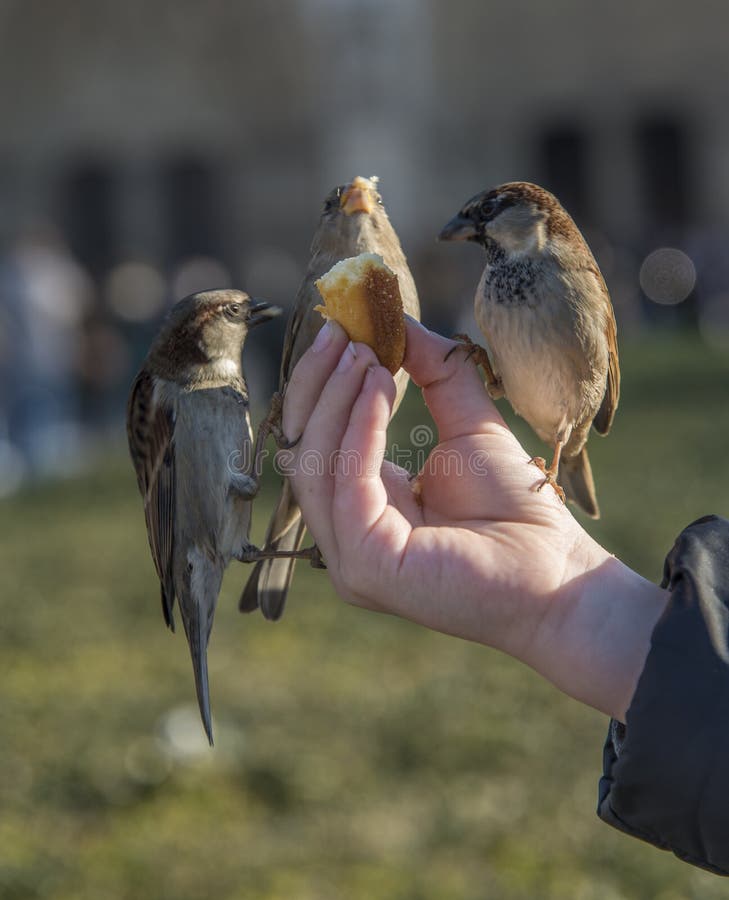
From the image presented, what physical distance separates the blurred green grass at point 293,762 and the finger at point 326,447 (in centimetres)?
211

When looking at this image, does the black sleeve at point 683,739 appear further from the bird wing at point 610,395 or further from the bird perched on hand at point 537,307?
the bird wing at point 610,395

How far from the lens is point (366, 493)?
2447 mm

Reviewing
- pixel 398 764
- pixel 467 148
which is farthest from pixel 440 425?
pixel 467 148

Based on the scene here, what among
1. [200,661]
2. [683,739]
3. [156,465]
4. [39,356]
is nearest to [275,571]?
[200,661]

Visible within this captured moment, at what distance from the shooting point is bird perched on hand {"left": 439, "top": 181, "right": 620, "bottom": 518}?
2.98 metres

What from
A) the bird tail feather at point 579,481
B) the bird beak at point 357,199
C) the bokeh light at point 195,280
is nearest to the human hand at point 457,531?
the bird beak at point 357,199

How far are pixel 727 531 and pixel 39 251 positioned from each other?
11.0 m

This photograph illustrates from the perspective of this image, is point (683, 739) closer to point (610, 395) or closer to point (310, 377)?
point (310, 377)

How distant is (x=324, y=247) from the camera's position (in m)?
3.10

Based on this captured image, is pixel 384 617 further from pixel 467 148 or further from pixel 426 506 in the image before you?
pixel 467 148

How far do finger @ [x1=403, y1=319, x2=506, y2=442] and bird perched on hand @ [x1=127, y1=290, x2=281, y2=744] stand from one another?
1.84 ft

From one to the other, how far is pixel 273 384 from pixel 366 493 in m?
11.4

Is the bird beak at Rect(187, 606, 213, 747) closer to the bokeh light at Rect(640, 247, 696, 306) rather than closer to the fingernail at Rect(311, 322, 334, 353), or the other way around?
the fingernail at Rect(311, 322, 334, 353)

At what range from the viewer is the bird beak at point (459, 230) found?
296 cm
